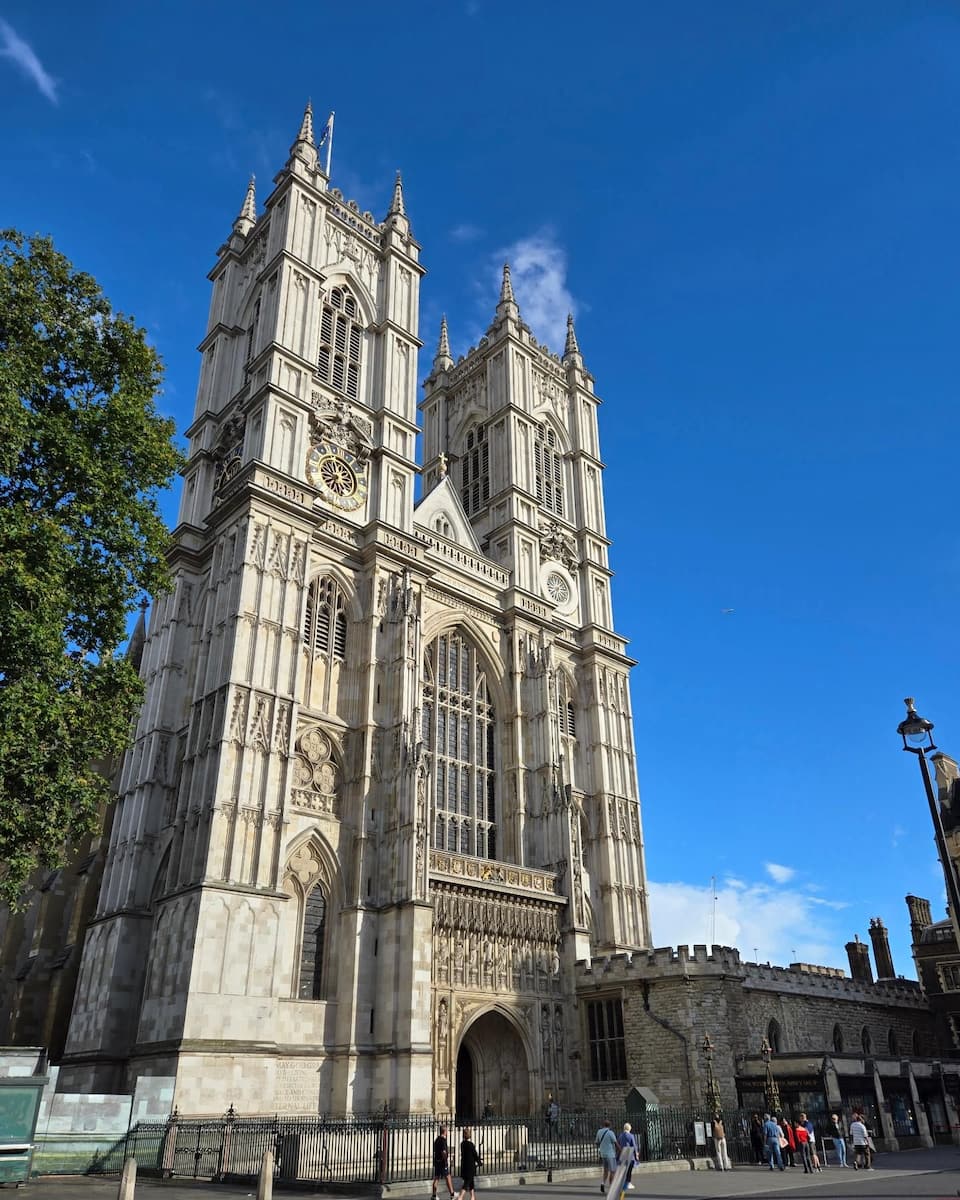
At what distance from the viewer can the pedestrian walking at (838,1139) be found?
900 inches

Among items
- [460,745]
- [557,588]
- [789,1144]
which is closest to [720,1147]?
[789,1144]

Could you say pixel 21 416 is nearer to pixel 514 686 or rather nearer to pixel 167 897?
pixel 167 897

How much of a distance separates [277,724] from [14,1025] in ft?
55.7

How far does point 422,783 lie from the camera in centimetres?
2969

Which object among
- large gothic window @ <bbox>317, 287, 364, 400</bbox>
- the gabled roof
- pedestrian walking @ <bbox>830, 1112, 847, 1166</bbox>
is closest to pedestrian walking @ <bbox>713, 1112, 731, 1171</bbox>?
pedestrian walking @ <bbox>830, 1112, 847, 1166</bbox>

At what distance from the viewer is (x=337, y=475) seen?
34969 mm

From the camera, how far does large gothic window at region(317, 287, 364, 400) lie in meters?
37.7

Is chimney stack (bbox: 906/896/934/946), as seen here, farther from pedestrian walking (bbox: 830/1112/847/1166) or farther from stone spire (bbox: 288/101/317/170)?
stone spire (bbox: 288/101/317/170)

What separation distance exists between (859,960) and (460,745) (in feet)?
81.2

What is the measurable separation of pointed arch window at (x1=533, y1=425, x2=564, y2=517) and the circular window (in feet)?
12.4

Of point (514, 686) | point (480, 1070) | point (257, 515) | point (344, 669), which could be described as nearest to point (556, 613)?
point (514, 686)

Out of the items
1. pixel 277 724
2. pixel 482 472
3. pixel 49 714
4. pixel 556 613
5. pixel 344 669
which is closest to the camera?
pixel 49 714

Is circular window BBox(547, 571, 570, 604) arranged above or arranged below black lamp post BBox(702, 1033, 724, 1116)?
above

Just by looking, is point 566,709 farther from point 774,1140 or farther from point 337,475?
point 774,1140
